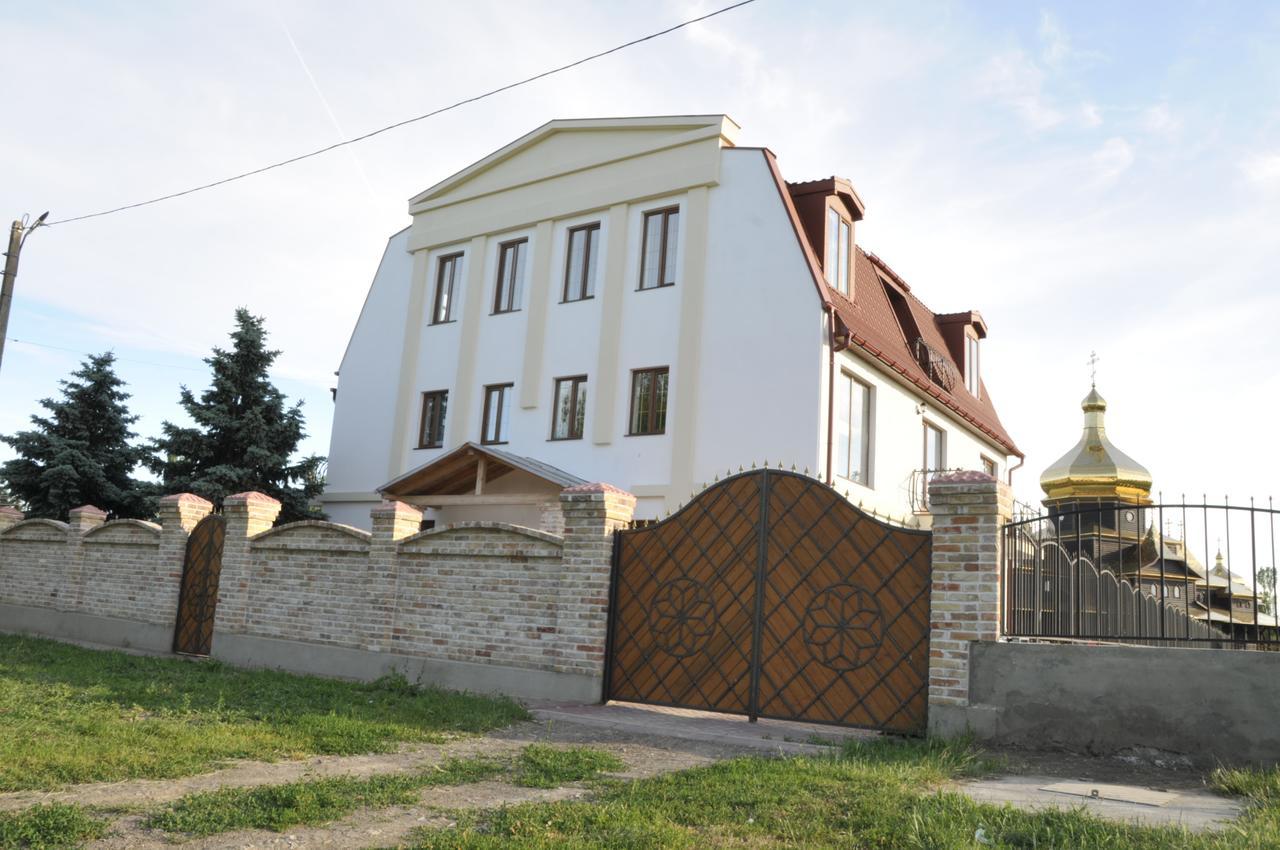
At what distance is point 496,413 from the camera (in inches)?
682

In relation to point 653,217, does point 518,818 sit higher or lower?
lower

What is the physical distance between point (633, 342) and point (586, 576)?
690cm

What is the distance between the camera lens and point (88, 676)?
9398 mm

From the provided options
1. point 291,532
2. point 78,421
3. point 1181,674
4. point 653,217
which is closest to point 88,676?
point 291,532

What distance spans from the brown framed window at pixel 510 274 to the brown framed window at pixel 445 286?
122 centimetres

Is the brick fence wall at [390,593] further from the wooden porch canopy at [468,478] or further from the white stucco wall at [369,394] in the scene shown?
the white stucco wall at [369,394]

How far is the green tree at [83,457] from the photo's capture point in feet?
64.4

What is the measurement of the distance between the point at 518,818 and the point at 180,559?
10.6 m

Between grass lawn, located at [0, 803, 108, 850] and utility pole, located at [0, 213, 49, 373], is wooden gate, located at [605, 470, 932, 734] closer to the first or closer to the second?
grass lawn, located at [0, 803, 108, 850]

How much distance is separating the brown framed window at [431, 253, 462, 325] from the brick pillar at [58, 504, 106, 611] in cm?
668

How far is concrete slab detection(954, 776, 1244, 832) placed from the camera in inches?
192

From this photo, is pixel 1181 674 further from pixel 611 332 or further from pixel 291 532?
pixel 611 332

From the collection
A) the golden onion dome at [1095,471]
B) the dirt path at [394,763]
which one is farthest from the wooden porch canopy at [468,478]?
the golden onion dome at [1095,471]

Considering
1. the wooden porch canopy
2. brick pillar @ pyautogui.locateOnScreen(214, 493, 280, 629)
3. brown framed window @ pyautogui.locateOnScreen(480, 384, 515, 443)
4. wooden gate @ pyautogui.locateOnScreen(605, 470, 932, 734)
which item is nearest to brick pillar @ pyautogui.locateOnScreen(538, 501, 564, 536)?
the wooden porch canopy
